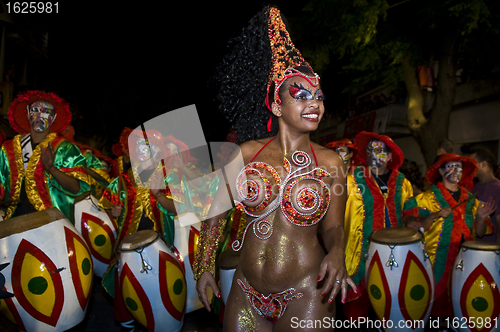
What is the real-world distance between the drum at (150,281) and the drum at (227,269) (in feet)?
Answer: 1.67

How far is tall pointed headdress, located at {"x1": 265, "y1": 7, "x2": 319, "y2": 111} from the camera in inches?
94.0

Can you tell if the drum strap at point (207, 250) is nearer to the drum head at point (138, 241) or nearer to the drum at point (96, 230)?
the drum head at point (138, 241)

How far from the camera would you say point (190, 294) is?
A: 4.54 m

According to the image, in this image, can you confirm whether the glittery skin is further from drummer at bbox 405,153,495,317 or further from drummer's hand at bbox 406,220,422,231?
drummer at bbox 405,153,495,317

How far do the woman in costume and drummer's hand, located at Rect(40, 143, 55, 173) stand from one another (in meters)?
Result: 2.58

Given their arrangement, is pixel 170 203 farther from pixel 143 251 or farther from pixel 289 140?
pixel 289 140

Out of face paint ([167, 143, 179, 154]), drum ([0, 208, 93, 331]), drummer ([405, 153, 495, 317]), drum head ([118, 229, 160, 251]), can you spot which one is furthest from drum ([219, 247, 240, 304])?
drummer ([405, 153, 495, 317])

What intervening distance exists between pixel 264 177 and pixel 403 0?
10.5 meters

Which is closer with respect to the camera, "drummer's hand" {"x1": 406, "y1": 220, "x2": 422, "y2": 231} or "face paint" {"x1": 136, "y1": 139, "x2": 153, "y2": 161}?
"drummer's hand" {"x1": 406, "y1": 220, "x2": 422, "y2": 231}

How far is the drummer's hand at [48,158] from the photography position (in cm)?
419

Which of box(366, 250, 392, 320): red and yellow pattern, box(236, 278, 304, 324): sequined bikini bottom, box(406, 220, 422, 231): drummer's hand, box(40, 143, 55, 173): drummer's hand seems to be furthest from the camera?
box(406, 220, 422, 231): drummer's hand

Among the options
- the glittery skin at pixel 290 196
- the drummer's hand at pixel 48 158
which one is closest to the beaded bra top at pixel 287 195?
the glittery skin at pixel 290 196

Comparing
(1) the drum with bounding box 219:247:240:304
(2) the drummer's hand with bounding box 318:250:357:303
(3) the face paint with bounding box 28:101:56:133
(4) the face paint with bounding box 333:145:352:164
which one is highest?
(3) the face paint with bounding box 28:101:56:133

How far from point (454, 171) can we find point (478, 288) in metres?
1.67
